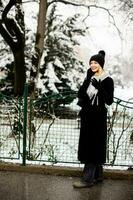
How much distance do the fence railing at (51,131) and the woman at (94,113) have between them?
716 mm

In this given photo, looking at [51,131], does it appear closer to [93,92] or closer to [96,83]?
[93,92]

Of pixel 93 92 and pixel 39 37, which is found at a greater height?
pixel 39 37

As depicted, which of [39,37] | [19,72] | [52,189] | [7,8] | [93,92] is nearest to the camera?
[93,92]

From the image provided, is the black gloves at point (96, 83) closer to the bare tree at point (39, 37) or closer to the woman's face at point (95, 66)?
the woman's face at point (95, 66)

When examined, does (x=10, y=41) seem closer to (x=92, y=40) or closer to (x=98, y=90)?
(x=98, y=90)

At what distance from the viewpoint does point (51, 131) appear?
6.47 meters

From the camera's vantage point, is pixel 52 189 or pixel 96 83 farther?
pixel 52 189

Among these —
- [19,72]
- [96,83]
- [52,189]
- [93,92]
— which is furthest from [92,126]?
[19,72]

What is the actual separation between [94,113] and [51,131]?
46.5 inches

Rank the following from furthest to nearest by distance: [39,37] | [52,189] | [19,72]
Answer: [19,72]
[39,37]
[52,189]

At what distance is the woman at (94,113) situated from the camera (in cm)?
540

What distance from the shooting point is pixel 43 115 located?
672cm

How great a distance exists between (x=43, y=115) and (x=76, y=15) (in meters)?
10.8

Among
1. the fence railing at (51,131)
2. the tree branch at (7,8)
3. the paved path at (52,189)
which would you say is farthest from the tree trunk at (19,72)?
the paved path at (52,189)
